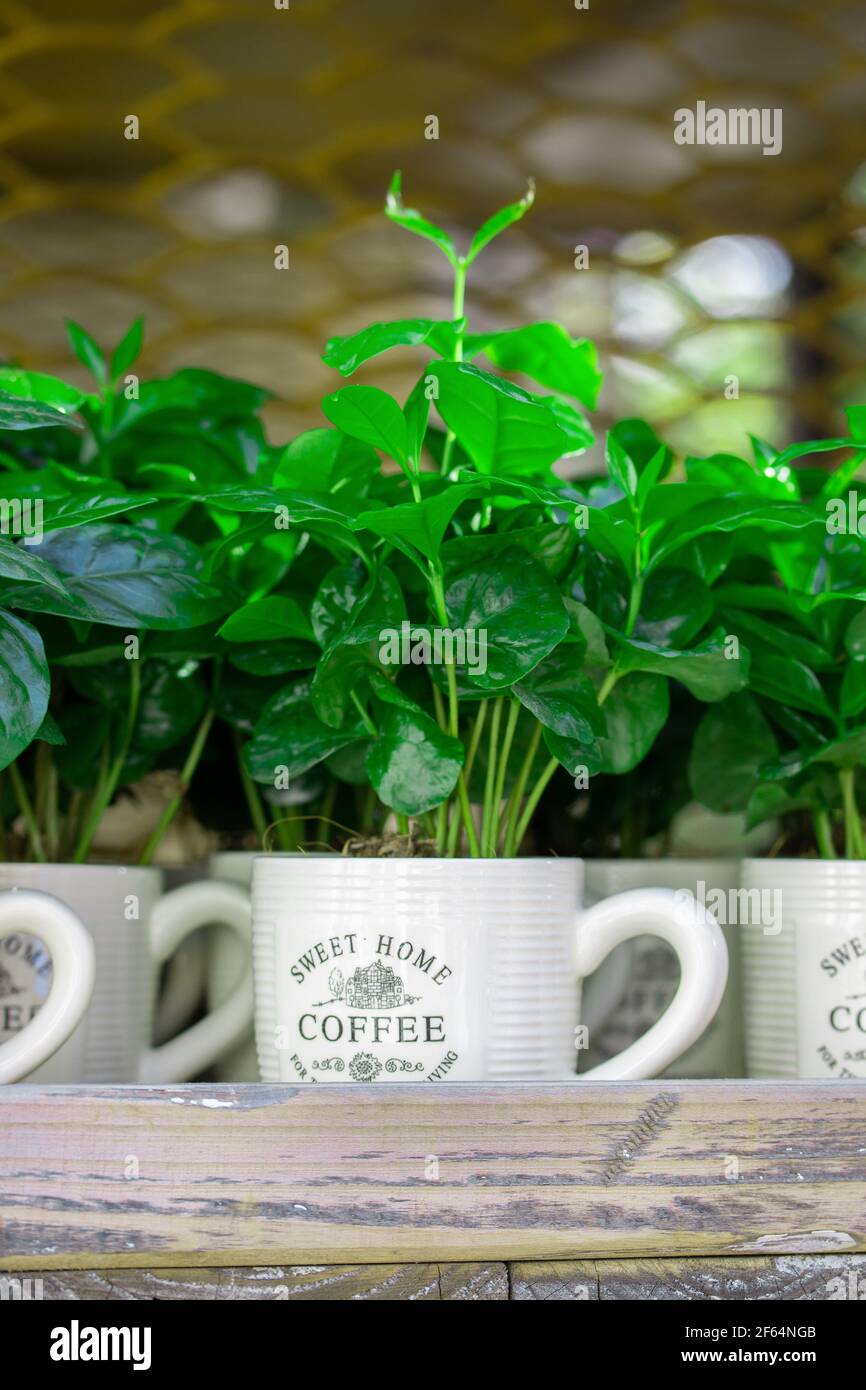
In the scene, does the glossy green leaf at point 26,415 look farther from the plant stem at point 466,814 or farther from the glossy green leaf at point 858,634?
the glossy green leaf at point 858,634

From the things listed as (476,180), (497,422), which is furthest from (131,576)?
(476,180)

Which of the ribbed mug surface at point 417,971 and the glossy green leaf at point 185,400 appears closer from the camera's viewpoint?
the ribbed mug surface at point 417,971

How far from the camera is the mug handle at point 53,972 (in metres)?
0.52

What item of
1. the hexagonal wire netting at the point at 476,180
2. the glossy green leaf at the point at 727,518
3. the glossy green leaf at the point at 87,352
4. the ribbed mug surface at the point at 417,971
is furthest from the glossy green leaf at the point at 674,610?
the hexagonal wire netting at the point at 476,180

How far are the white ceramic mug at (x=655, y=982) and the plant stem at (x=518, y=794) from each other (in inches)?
3.2

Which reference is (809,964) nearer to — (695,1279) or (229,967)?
(695,1279)

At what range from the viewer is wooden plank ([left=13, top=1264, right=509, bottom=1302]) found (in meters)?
0.46

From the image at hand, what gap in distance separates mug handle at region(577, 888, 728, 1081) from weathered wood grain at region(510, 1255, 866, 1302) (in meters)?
0.07

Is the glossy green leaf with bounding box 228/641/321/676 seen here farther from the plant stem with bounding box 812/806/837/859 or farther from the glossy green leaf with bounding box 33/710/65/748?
the plant stem with bounding box 812/806/837/859

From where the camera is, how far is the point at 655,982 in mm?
650

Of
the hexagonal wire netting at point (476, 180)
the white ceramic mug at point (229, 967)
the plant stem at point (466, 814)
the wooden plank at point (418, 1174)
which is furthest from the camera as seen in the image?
the hexagonal wire netting at point (476, 180)

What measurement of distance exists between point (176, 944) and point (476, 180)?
650 mm
